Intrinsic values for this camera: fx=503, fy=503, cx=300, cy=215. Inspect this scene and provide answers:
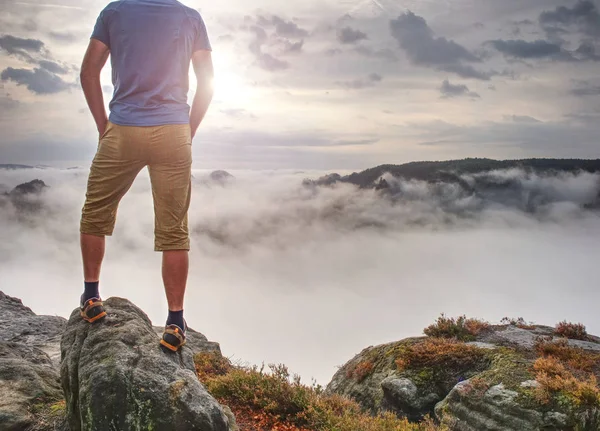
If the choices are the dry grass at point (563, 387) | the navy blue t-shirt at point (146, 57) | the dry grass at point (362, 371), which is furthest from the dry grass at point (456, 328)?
the navy blue t-shirt at point (146, 57)

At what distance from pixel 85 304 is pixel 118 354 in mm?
1064

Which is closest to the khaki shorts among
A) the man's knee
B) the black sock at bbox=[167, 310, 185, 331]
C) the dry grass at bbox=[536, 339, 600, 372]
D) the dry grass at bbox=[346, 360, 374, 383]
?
the man's knee

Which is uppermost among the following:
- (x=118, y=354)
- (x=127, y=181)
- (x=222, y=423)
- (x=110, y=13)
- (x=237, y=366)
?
(x=110, y=13)

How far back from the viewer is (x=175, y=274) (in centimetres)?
621

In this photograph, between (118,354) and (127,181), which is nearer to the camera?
(118,354)

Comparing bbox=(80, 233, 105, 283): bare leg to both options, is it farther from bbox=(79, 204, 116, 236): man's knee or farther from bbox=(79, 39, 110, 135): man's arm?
bbox=(79, 39, 110, 135): man's arm

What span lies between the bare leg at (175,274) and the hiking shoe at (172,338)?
0.81 ft

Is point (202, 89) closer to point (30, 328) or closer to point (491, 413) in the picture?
point (491, 413)

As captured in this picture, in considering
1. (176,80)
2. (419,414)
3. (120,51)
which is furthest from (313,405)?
(120,51)

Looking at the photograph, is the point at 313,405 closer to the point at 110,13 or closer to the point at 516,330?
the point at 110,13

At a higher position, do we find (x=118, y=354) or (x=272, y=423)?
(x=118, y=354)

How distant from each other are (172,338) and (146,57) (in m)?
3.40

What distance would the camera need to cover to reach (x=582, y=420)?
8164 millimetres

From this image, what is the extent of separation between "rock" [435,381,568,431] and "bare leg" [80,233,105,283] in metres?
6.90
